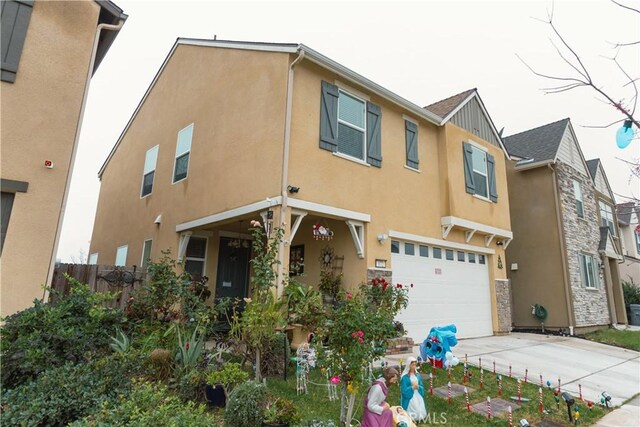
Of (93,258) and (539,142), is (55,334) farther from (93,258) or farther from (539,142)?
(539,142)

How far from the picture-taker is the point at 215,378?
462 cm

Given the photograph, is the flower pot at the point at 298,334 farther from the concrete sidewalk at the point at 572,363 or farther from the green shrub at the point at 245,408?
the green shrub at the point at 245,408

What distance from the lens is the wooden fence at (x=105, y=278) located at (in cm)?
850

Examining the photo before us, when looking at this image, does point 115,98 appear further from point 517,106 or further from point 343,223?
point 517,106

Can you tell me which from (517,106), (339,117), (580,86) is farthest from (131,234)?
(580,86)

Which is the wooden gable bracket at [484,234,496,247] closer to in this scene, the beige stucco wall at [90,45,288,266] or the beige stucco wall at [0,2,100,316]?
the beige stucco wall at [90,45,288,266]

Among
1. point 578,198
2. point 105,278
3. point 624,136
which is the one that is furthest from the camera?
point 578,198

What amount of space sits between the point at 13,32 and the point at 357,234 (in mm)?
7574

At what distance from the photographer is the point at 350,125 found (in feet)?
29.7

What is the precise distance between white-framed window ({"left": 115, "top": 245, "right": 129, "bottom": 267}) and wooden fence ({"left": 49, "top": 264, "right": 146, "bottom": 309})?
13.6 ft

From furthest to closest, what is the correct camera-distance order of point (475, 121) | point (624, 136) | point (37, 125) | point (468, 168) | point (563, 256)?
1. point (563, 256)
2. point (475, 121)
3. point (468, 168)
4. point (37, 125)
5. point (624, 136)

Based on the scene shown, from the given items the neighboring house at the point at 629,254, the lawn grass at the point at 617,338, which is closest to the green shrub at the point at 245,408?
the lawn grass at the point at 617,338

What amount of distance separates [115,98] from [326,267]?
1278 centimetres

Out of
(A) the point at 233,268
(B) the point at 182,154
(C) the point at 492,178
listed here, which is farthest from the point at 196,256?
(C) the point at 492,178
